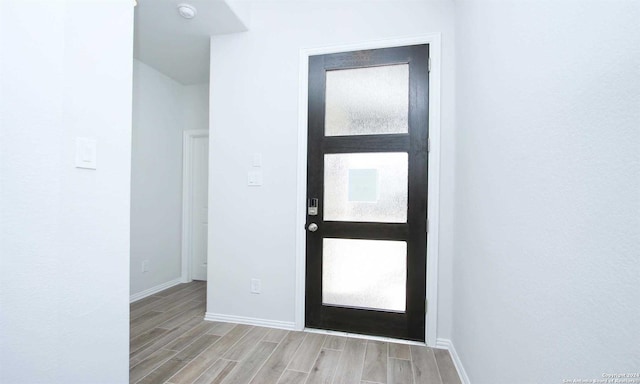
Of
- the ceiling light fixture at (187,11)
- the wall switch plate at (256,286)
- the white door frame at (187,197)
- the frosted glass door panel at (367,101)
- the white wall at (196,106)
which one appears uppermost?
the ceiling light fixture at (187,11)

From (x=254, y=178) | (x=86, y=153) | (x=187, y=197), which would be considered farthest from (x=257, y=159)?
(x=187, y=197)

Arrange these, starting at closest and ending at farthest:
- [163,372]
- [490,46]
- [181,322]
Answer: [490,46], [163,372], [181,322]

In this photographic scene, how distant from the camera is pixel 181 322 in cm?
229

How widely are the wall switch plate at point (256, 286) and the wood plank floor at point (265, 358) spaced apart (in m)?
0.30

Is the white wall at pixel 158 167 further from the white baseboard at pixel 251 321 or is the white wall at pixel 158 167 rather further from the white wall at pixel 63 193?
the white wall at pixel 63 193

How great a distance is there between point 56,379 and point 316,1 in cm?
276

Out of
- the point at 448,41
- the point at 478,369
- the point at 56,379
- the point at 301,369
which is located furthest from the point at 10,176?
the point at 448,41

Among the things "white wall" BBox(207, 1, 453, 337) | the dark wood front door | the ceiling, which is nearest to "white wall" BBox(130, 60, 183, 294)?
the ceiling

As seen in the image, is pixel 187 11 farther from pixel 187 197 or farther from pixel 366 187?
pixel 187 197

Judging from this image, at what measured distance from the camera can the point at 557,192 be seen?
29.3 inches

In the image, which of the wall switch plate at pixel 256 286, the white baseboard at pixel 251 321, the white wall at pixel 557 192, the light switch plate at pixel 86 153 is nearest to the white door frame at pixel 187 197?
the white baseboard at pixel 251 321

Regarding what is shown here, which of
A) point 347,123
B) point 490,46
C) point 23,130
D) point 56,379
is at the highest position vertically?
point 490,46

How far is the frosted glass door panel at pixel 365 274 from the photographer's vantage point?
6.57 ft

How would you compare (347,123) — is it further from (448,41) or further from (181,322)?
(181,322)
